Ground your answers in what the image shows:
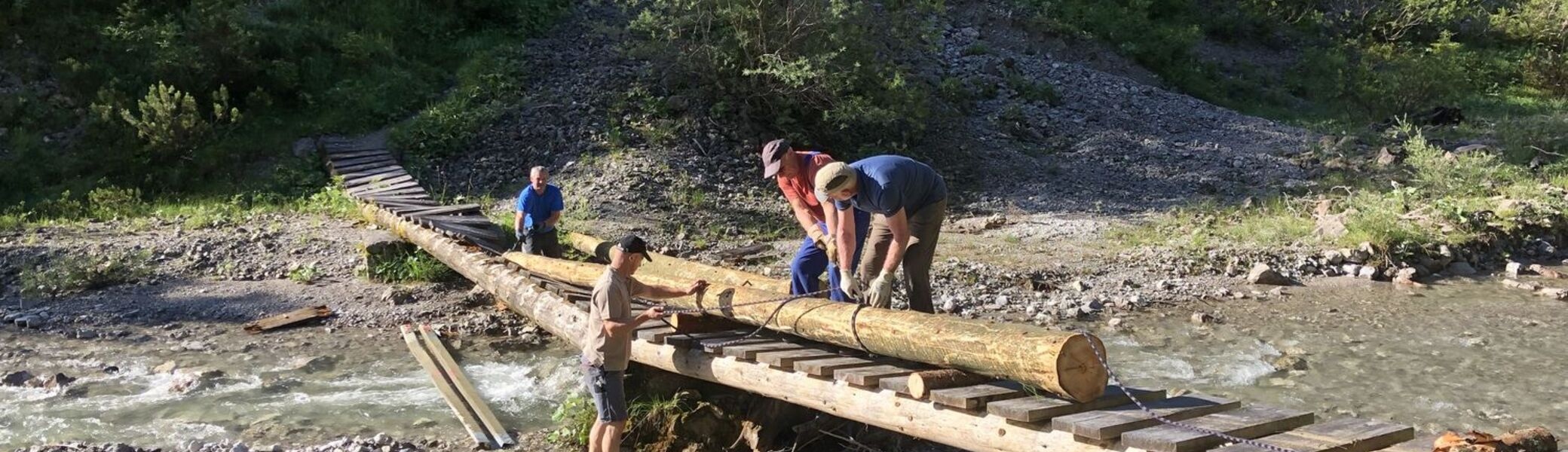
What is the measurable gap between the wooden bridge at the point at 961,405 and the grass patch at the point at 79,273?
486 cm

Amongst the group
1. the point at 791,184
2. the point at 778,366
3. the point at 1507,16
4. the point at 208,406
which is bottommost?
the point at 208,406

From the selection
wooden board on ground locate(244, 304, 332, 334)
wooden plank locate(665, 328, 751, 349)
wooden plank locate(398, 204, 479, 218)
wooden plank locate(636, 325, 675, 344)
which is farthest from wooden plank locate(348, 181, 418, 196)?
wooden plank locate(665, 328, 751, 349)

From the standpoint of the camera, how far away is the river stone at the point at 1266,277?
11.3 m

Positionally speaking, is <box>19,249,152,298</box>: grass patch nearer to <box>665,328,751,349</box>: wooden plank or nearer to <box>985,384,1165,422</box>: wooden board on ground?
<box>665,328,751,349</box>: wooden plank

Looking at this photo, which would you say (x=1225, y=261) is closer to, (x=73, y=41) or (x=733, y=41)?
(x=733, y=41)

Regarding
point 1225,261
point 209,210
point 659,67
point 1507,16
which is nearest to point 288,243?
point 209,210

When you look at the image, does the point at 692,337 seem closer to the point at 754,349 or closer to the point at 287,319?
the point at 754,349

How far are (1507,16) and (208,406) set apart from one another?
29.7 metres

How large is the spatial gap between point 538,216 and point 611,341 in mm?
5017

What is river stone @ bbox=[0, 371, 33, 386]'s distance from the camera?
8.12 m

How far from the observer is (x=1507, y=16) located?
26734 mm

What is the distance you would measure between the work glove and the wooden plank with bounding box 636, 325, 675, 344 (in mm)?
1338

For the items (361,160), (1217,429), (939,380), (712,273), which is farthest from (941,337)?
(361,160)

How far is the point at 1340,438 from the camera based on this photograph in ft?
13.9
